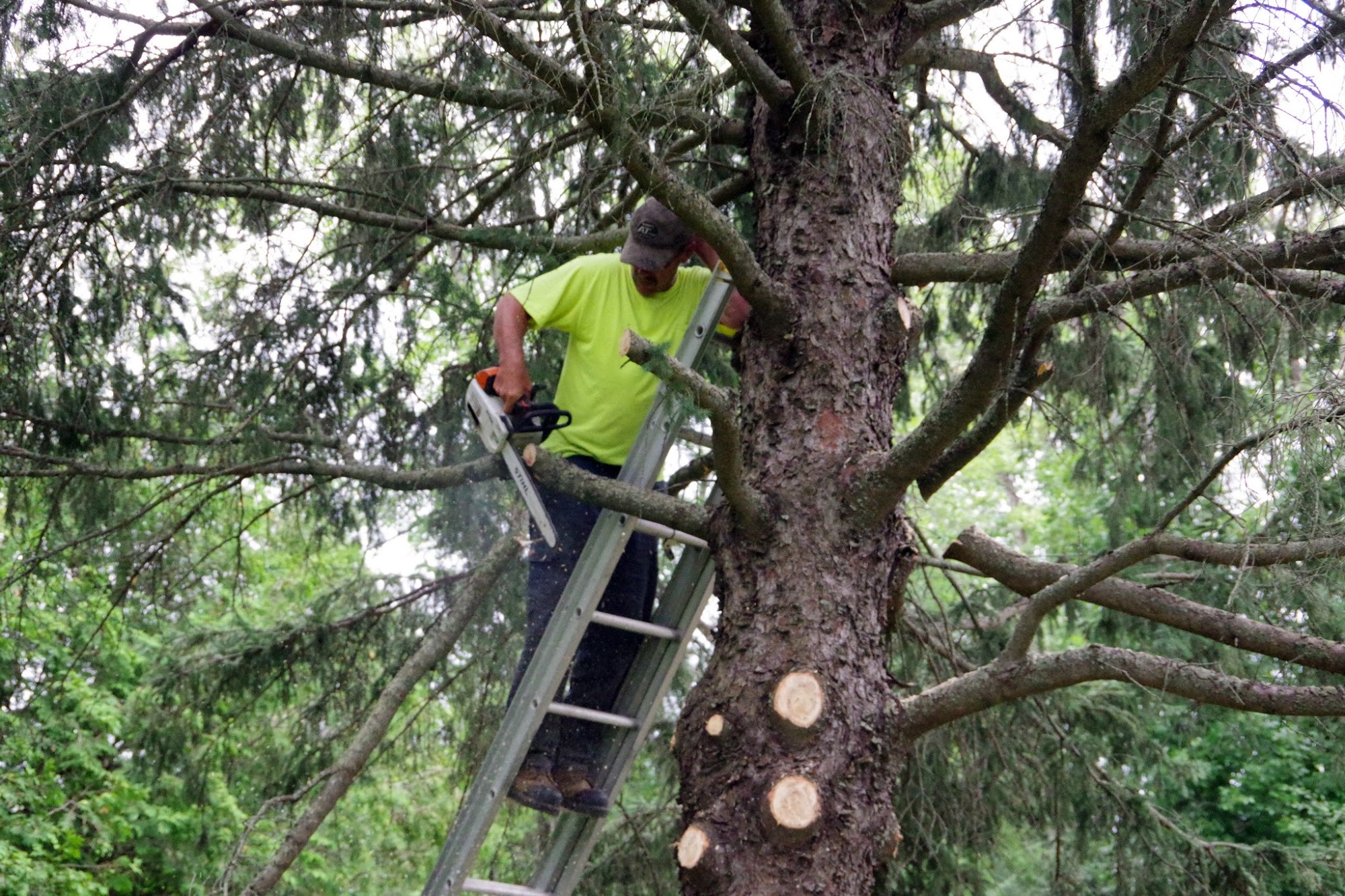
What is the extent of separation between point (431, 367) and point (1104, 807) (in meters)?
3.66

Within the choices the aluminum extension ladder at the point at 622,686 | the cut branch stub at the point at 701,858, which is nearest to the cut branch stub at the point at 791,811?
the cut branch stub at the point at 701,858

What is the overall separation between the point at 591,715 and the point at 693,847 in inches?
30.8

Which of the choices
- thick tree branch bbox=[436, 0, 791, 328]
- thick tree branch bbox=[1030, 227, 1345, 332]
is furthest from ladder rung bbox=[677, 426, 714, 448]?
thick tree branch bbox=[1030, 227, 1345, 332]

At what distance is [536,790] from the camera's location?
3484 mm

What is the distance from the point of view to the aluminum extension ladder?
11.1 feet

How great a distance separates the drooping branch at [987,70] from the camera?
4.14 metres

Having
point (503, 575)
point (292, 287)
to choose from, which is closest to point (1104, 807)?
point (503, 575)

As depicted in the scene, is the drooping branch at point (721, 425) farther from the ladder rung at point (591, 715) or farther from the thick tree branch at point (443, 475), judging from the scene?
the ladder rung at point (591, 715)

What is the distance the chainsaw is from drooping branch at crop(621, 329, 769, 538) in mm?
666

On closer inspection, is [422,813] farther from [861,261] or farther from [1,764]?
[861,261]

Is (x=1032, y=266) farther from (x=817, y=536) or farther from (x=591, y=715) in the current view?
(x=591, y=715)

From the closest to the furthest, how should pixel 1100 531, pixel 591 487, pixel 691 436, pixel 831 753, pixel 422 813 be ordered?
1. pixel 831 753
2. pixel 591 487
3. pixel 691 436
4. pixel 1100 531
5. pixel 422 813

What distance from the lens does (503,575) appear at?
18.4 feet

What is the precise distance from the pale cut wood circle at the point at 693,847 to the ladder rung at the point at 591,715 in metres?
0.68
